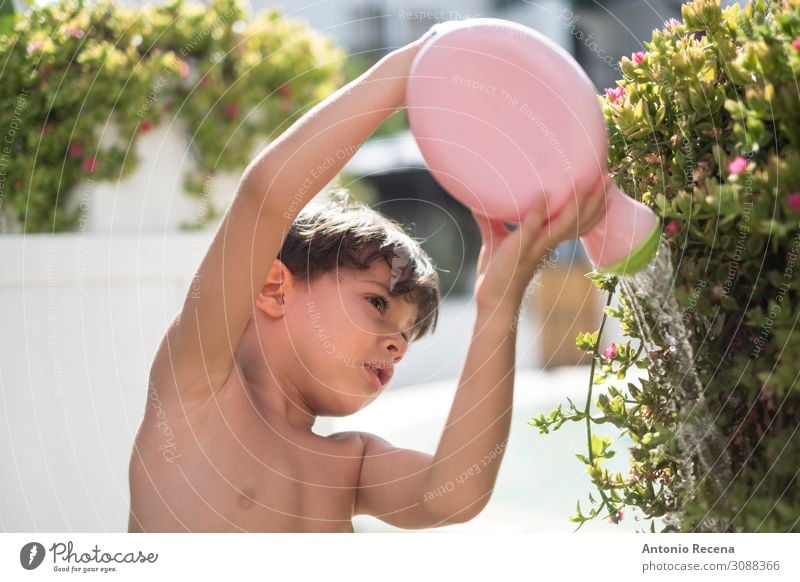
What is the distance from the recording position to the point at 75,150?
1.87 meters

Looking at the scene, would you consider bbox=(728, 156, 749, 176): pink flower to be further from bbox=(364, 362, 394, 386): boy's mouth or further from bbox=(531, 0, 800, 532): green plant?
bbox=(364, 362, 394, 386): boy's mouth

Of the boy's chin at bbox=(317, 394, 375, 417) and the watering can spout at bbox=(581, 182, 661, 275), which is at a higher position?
the watering can spout at bbox=(581, 182, 661, 275)

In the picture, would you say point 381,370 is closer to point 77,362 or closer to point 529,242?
point 529,242

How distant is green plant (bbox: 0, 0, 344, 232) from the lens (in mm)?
1690

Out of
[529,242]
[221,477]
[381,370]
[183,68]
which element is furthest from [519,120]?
[183,68]

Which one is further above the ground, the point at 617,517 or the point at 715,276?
the point at 715,276

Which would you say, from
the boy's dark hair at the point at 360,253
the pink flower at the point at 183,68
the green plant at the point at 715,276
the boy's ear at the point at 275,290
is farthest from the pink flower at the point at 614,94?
the pink flower at the point at 183,68

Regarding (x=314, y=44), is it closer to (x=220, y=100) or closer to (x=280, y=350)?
(x=220, y=100)

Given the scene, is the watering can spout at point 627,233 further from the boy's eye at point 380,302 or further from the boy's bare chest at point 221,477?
the boy's bare chest at point 221,477

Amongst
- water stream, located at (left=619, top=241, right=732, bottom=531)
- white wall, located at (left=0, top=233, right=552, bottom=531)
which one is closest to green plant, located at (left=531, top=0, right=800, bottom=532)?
water stream, located at (left=619, top=241, right=732, bottom=531)

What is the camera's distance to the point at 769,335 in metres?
0.61

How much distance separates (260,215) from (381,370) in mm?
233

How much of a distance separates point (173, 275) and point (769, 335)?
1.35m

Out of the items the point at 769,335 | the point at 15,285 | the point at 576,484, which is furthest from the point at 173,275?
the point at 576,484
